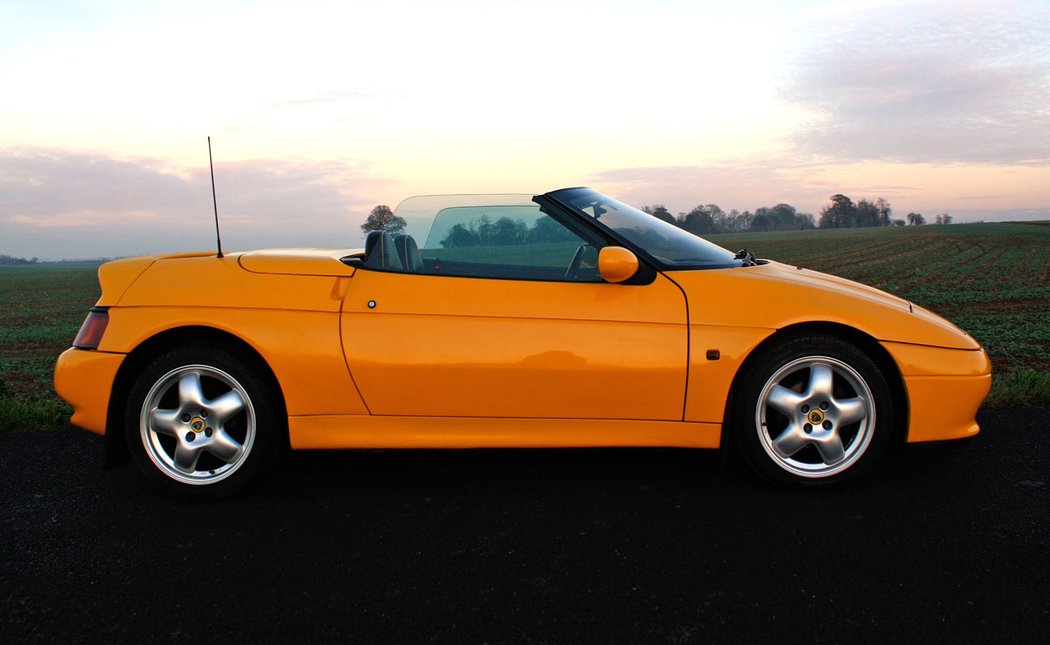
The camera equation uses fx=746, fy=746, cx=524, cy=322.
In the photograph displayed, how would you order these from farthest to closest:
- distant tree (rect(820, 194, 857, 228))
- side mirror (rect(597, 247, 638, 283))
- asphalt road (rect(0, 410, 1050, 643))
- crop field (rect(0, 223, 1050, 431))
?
distant tree (rect(820, 194, 857, 228))
crop field (rect(0, 223, 1050, 431))
side mirror (rect(597, 247, 638, 283))
asphalt road (rect(0, 410, 1050, 643))

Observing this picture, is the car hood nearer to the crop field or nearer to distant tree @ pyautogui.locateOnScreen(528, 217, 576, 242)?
distant tree @ pyautogui.locateOnScreen(528, 217, 576, 242)

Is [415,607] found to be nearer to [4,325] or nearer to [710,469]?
[710,469]

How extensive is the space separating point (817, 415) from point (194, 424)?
9.19ft

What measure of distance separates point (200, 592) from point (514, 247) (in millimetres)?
1875

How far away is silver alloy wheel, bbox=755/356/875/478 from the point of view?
10.8 ft

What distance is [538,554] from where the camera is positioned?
273 cm

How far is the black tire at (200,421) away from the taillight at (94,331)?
30 centimetres

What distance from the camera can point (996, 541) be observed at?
2.74 meters

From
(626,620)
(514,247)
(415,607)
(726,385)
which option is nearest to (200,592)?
(415,607)

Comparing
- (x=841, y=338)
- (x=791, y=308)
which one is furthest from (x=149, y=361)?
(x=841, y=338)

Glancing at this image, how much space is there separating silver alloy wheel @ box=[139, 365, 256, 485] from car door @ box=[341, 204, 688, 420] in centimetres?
59

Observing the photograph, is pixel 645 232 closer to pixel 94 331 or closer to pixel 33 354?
pixel 94 331

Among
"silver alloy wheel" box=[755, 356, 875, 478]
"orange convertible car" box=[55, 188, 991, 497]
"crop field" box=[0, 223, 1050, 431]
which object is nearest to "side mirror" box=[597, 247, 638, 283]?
"orange convertible car" box=[55, 188, 991, 497]

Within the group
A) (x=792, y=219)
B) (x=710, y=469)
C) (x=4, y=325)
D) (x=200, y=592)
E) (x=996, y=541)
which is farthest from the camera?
(x=792, y=219)
